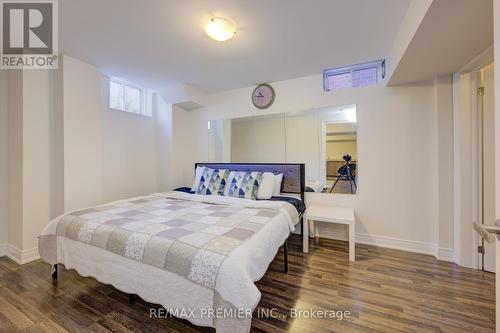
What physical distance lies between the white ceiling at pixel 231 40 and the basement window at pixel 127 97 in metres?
0.36

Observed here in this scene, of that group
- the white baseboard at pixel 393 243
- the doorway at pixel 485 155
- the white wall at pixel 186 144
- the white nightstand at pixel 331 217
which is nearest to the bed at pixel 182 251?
the white nightstand at pixel 331 217

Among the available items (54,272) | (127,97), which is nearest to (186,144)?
(127,97)

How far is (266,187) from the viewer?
2.87 metres

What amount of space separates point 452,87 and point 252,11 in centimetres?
234

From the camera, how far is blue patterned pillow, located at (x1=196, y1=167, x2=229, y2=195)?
9.98ft

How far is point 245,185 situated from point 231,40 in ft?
5.66

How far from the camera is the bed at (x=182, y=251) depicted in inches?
44.9

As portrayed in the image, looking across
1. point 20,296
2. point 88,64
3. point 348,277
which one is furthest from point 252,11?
point 20,296

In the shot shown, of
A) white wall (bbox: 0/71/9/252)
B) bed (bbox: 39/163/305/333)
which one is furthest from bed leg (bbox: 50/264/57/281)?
white wall (bbox: 0/71/9/252)

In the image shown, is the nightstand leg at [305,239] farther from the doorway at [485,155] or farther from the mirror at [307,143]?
the doorway at [485,155]

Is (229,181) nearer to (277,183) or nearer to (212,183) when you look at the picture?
(212,183)

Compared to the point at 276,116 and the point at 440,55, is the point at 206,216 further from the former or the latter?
the point at 440,55
